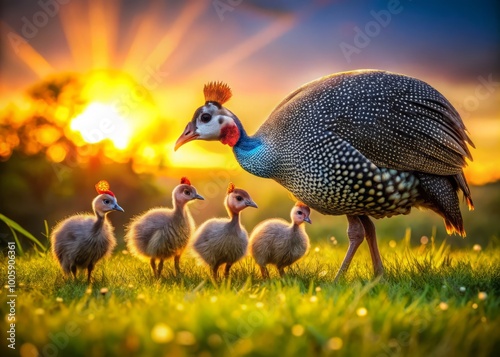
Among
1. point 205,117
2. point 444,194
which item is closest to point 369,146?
point 444,194

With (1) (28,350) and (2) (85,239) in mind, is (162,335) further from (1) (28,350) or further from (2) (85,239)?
(2) (85,239)

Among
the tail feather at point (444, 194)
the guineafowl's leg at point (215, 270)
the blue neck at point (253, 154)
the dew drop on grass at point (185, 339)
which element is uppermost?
the blue neck at point (253, 154)

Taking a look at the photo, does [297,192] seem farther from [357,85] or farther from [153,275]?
[153,275]

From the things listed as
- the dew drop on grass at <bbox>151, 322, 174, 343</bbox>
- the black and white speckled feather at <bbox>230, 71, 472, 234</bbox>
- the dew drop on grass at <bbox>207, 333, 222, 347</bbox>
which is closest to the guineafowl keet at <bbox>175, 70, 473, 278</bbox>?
the black and white speckled feather at <bbox>230, 71, 472, 234</bbox>

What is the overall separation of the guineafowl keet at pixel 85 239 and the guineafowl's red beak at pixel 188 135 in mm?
753

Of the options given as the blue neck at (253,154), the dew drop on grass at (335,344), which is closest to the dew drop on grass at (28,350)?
the dew drop on grass at (335,344)

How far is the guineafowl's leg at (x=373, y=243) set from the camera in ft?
16.5

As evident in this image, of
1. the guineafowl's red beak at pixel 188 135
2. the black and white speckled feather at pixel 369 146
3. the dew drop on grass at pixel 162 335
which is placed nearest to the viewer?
the dew drop on grass at pixel 162 335

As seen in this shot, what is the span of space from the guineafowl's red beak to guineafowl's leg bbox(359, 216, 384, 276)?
1.73 m

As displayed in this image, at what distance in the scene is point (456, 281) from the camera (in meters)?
4.30

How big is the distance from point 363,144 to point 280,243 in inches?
50.3

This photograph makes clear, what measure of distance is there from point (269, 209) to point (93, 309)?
5.02 meters

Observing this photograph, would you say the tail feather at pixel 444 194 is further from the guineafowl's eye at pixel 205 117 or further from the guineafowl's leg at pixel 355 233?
the guineafowl's eye at pixel 205 117

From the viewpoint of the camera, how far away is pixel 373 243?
16.9 feet
